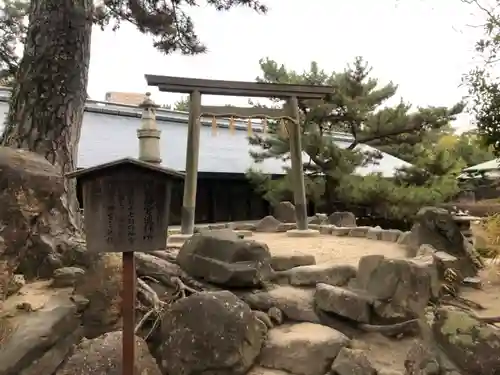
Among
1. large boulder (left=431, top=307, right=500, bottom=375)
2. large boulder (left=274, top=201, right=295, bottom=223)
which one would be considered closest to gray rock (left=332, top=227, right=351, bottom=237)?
large boulder (left=274, top=201, right=295, bottom=223)

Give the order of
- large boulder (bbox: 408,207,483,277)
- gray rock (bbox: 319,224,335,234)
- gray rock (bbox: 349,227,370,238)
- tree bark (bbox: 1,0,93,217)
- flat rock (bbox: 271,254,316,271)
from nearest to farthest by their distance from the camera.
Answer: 1. tree bark (bbox: 1,0,93,217)
2. flat rock (bbox: 271,254,316,271)
3. large boulder (bbox: 408,207,483,277)
4. gray rock (bbox: 349,227,370,238)
5. gray rock (bbox: 319,224,335,234)

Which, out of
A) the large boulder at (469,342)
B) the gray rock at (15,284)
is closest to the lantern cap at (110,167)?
the gray rock at (15,284)

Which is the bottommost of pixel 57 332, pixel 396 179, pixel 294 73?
pixel 57 332

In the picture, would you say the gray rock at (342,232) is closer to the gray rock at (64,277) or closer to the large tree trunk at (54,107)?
the large tree trunk at (54,107)

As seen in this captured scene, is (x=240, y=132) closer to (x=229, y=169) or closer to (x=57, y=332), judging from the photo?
(x=229, y=169)

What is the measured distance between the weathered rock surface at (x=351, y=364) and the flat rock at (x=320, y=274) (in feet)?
3.61

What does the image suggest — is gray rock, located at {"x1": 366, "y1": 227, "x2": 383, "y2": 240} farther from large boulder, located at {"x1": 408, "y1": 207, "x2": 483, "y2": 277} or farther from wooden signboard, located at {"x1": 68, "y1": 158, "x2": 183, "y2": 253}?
wooden signboard, located at {"x1": 68, "y1": 158, "x2": 183, "y2": 253}

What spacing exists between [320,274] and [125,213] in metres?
2.46

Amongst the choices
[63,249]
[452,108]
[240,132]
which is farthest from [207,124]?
[63,249]

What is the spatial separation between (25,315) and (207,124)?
12486 mm

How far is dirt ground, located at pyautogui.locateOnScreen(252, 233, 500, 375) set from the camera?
384 cm

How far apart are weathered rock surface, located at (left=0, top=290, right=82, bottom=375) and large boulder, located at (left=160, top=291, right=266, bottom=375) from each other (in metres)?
0.73

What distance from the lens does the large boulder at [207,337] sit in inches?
135

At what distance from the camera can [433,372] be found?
3.55 m
